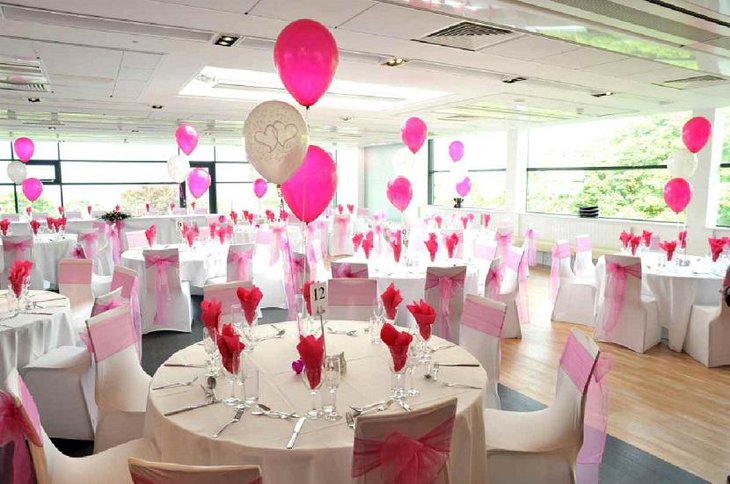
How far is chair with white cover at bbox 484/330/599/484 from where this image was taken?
2365 millimetres

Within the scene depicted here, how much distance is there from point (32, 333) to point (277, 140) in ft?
7.61

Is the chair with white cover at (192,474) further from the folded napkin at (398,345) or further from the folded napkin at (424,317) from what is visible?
the folded napkin at (424,317)

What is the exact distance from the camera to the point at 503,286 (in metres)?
5.79

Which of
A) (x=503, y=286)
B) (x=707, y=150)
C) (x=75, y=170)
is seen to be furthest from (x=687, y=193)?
(x=75, y=170)

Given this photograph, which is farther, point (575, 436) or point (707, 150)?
point (707, 150)

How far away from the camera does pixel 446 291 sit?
4.44 meters

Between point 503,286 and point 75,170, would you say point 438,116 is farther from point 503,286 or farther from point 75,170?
point 75,170

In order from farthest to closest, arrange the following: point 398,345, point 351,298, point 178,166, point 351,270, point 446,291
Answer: point 178,166 < point 351,270 < point 446,291 < point 351,298 < point 398,345

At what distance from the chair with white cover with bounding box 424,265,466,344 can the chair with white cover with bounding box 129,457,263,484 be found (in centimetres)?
315

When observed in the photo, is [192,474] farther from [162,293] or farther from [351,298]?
[162,293]

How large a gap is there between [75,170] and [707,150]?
1607cm

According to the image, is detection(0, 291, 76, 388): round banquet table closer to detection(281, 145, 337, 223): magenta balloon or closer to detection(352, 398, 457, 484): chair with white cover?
detection(281, 145, 337, 223): magenta balloon

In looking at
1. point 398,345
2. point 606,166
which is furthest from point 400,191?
point 606,166

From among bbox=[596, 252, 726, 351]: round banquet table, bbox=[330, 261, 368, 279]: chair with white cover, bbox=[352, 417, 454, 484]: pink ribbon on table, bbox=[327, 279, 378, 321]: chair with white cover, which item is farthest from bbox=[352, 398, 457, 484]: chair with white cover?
bbox=[596, 252, 726, 351]: round banquet table
